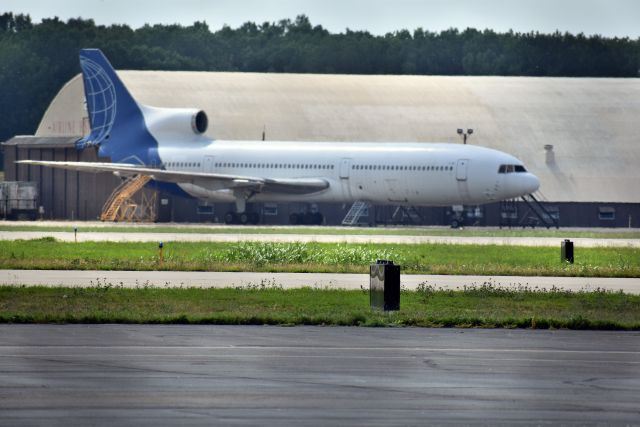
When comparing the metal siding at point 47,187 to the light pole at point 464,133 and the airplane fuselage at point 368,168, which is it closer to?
the airplane fuselage at point 368,168

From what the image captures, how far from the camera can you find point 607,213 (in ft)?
279

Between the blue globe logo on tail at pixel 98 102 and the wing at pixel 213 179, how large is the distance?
19.3 ft

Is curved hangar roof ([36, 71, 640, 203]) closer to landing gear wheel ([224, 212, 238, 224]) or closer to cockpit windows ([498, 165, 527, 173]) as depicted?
cockpit windows ([498, 165, 527, 173])

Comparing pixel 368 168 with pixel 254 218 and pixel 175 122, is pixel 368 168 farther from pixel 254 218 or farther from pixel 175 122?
pixel 175 122

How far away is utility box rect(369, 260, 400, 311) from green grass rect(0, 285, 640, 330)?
0.35 meters

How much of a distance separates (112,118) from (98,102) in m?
1.62

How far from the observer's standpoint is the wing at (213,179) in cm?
8125

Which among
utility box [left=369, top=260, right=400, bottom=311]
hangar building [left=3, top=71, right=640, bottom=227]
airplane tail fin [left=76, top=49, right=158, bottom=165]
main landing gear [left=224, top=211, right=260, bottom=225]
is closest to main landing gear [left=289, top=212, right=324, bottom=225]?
hangar building [left=3, top=71, right=640, bottom=227]

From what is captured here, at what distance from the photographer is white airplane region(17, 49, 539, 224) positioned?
257 feet

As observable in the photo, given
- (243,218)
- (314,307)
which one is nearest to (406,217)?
(243,218)

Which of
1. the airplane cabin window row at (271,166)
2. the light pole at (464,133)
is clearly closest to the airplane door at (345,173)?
the airplane cabin window row at (271,166)

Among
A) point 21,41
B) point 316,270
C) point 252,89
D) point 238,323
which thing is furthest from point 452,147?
point 21,41

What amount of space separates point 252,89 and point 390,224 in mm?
18217

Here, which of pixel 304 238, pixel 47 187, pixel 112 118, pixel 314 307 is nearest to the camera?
pixel 314 307
